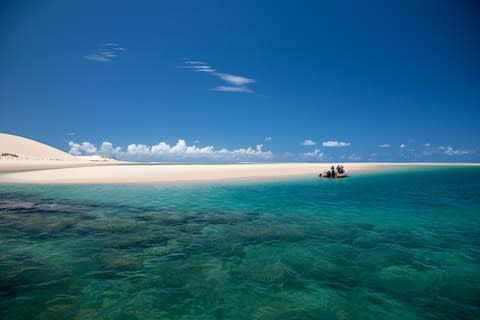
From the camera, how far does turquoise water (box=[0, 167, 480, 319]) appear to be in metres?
6.69

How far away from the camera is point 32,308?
21.2 feet

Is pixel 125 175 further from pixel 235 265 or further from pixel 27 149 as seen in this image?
pixel 27 149

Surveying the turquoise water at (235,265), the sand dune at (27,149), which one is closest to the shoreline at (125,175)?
the turquoise water at (235,265)

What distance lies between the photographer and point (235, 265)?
9.36 m

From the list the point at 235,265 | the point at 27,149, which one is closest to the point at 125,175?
the point at 235,265

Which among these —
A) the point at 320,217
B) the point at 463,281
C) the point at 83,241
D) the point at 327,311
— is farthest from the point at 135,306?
the point at 320,217

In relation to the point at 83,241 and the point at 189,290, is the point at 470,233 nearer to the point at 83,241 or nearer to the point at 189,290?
the point at 189,290

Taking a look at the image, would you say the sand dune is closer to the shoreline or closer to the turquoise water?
the shoreline

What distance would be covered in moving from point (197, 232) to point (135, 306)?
6.77 metres

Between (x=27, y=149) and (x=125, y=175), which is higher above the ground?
(x=27, y=149)

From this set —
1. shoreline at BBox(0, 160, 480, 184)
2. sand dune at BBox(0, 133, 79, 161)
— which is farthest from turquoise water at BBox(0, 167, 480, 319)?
sand dune at BBox(0, 133, 79, 161)

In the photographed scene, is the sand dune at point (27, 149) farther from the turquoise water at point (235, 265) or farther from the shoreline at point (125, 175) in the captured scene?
the turquoise water at point (235, 265)

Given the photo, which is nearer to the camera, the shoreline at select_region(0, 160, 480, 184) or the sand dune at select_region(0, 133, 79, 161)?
the shoreline at select_region(0, 160, 480, 184)

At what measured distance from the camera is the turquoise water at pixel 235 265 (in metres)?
6.69
